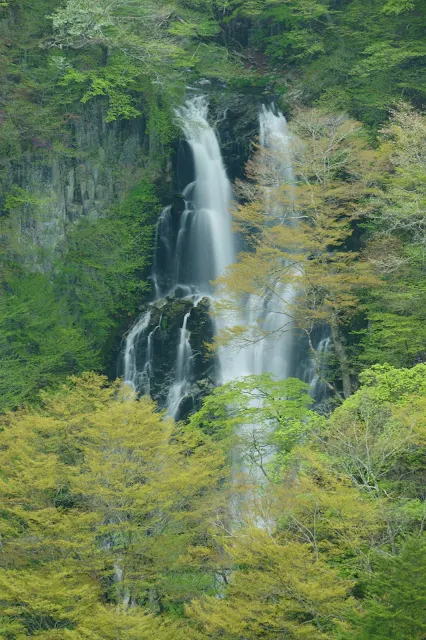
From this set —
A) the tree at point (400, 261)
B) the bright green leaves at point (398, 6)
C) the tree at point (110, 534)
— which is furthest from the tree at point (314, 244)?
the bright green leaves at point (398, 6)

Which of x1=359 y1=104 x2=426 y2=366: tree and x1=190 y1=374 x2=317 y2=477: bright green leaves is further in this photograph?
x1=359 y1=104 x2=426 y2=366: tree

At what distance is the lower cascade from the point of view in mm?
29766

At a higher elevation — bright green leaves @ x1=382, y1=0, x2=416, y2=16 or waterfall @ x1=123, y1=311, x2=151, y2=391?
bright green leaves @ x1=382, y1=0, x2=416, y2=16

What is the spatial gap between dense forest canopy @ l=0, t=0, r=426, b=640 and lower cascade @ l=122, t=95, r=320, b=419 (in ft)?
1.78

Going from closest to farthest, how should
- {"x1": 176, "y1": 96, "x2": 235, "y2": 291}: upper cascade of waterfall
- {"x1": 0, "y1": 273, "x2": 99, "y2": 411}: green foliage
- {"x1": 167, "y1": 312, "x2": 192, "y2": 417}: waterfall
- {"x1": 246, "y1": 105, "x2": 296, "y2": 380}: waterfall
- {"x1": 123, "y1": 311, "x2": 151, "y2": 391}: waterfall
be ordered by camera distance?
{"x1": 246, "y1": 105, "x2": 296, "y2": 380}: waterfall
{"x1": 0, "y1": 273, "x2": 99, "y2": 411}: green foliage
{"x1": 167, "y1": 312, "x2": 192, "y2": 417}: waterfall
{"x1": 123, "y1": 311, "x2": 151, "y2": 391}: waterfall
{"x1": 176, "y1": 96, "x2": 235, "y2": 291}: upper cascade of waterfall

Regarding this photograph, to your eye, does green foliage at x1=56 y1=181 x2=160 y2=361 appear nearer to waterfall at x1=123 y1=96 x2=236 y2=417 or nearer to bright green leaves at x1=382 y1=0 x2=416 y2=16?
waterfall at x1=123 y1=96 x2=236 y2=417

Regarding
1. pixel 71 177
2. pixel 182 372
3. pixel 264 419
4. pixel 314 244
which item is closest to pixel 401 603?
pixel 264 419

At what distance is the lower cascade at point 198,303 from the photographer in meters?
29.8

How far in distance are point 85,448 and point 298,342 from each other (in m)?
12.5

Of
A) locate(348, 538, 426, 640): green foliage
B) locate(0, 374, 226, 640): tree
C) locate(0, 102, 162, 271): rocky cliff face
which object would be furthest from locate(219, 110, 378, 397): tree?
locate(348, 538, 426, 640): green foliage

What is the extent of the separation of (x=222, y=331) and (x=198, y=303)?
18.6 feet

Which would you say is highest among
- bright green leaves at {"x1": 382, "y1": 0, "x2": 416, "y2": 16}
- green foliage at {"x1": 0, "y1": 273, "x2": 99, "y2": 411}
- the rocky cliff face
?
bright green leaves at {"x1": 382, "y1": 0, "x2": 416, "y2": 16}

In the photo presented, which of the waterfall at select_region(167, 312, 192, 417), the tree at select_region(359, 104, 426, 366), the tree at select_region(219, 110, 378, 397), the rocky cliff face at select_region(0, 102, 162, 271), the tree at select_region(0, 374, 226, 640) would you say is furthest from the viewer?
the rocky cliff face at select_region(0, 102, 162, 271)

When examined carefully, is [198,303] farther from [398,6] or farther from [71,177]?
[398,6]
